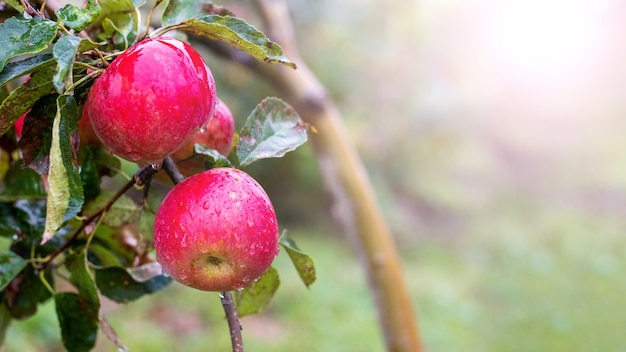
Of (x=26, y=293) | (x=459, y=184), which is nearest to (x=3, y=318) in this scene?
(x=26, y=293)

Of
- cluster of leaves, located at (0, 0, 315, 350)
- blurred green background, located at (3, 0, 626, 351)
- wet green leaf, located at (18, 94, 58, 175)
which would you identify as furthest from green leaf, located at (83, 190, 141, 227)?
blurred green background, located at (3, 0, 626, 351)

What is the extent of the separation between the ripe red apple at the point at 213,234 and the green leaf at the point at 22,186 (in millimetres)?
226

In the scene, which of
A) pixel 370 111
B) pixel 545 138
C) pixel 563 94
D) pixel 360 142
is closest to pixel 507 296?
pixel 360 142

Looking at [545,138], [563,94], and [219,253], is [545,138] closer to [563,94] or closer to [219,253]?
A: [563,94]

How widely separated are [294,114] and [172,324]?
2.82m

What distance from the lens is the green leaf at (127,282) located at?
578mm

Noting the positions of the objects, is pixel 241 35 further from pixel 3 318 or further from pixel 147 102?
pixel 3 318

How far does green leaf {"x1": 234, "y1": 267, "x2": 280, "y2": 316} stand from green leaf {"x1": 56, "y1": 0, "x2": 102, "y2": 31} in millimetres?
256

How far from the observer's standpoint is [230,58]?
1.24 meters

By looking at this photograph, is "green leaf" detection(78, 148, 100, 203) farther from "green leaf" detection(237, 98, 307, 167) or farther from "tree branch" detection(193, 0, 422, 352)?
"tree branch" detection(193, 0, 422, 352)

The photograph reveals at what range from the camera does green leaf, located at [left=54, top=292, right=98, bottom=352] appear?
1.83ft

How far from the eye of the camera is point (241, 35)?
45cm

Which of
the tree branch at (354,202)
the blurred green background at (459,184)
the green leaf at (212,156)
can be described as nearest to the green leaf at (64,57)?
the green leaf at (212,156)

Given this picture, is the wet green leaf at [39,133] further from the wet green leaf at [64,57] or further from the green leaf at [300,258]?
the green leaf at [300,258]
